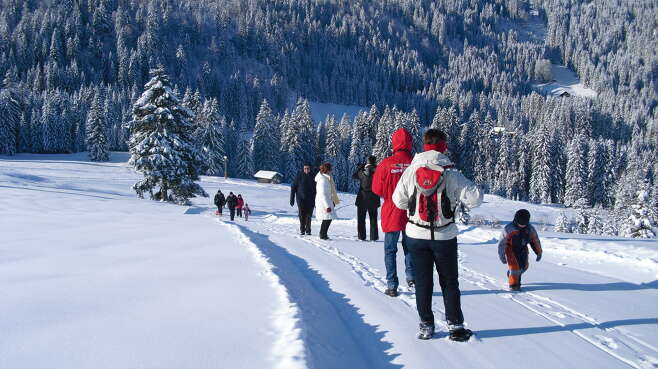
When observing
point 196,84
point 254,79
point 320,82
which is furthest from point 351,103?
point 196,84

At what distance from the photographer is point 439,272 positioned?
341cm

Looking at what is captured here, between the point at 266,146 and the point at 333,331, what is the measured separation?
64.8 meters

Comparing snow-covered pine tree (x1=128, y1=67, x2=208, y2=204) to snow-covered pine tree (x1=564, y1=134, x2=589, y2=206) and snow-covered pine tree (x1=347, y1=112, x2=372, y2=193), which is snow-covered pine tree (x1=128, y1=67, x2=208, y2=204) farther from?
snow-covered pine tree (x1=564, y1=134, x2=589, y2=206)

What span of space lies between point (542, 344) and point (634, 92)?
218m

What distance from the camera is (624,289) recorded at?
5863 millimetres

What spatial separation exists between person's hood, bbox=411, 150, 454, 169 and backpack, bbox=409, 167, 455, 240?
53 mm

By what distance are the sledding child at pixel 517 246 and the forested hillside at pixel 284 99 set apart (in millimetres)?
23113

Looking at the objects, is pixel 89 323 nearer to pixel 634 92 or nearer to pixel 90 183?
pixel 90 183

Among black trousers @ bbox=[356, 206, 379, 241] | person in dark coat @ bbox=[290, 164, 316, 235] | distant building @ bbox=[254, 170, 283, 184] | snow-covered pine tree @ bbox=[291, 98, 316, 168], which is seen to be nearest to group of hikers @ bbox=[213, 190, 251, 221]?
person in dark coat @ bbox=[290, 164, 316, 235]

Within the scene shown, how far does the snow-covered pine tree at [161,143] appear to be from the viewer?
22.4 m

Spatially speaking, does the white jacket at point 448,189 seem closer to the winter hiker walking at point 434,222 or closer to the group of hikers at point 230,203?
the winter hiker walking at point 434,222

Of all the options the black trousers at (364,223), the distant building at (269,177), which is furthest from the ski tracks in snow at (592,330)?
the distant building at (269,177)

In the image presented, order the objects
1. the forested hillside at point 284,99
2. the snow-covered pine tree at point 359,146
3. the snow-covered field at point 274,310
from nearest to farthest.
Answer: the snow-covered field at point 274,310 → the forested hillside at point 284,99 → the snow-covered pine tree at point 359,146

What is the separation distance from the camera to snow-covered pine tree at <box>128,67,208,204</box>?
2236cm
